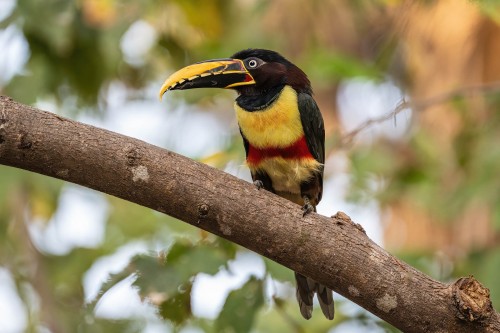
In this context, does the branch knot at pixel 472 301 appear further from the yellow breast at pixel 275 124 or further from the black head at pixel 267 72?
the black head at pixel 267 72

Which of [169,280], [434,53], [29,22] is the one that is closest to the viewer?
[169,280]

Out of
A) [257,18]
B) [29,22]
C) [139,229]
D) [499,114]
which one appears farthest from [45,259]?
[499,114]

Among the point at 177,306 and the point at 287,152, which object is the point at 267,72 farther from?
the point at 177,306

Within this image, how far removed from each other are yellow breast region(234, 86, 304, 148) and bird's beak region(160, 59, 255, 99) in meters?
0.19

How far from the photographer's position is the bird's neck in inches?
163

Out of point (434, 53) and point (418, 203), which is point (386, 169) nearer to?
point (418, 203)

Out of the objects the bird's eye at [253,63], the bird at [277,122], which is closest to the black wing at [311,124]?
the bird at [277,122]

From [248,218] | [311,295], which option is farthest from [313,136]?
[248,218]

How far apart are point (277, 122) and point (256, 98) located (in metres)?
0.19

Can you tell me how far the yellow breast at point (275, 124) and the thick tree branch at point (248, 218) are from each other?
36.3 inches

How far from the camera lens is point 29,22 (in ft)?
16.1

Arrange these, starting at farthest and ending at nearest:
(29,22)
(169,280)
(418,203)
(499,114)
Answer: (418,203)
(499,114)
(29,22)
(169,280)

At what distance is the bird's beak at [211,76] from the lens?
3.93m

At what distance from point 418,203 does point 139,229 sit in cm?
219
